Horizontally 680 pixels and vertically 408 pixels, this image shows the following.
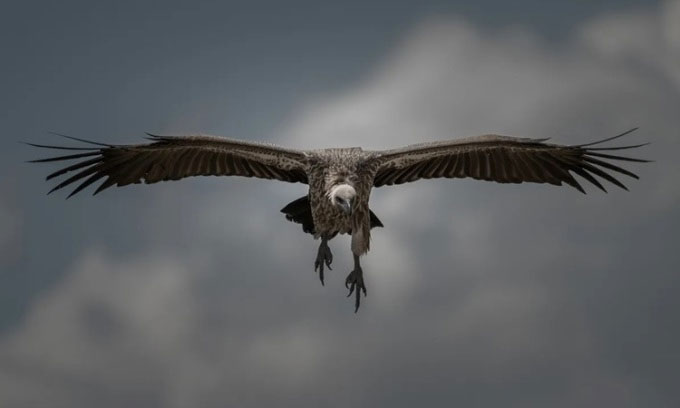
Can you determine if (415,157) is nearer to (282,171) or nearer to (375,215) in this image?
(375,215)

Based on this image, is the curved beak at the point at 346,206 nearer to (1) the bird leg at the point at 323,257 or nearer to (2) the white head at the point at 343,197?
(2) the white head at the point at 343,197

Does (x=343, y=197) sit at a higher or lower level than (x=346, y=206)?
higher

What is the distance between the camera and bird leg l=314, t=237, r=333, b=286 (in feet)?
44.7

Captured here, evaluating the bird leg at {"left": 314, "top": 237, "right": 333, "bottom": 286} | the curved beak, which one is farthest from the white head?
the bird leg at {"left": 314, "top": 237, "right": 333, "bottom": 286}

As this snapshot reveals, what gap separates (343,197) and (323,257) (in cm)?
136

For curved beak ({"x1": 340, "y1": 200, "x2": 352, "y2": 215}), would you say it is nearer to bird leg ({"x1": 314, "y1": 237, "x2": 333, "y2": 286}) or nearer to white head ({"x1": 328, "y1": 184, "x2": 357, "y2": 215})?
white head ({"x1": 328, "y1": 184, "x2": 357, "y2": 215})

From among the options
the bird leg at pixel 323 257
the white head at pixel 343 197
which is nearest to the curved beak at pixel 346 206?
the white head at pixel 343 197

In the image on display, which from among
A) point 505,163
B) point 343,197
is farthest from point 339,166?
point 505,163

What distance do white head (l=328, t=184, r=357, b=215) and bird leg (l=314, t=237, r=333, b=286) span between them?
963 mm

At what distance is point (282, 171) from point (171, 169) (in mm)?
1795

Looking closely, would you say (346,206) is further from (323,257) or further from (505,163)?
(505,163)

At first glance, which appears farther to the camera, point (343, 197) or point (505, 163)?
point (505, 163)

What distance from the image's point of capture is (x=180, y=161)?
14438 mm

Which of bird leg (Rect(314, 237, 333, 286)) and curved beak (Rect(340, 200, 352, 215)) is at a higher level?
curved beak (Rect(340, 200, 352, 215))
